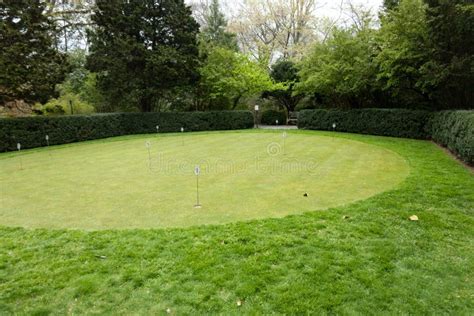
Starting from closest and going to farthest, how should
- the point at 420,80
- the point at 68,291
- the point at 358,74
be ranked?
the point at 68,291 → the point at 420,80 → the point at 358,74

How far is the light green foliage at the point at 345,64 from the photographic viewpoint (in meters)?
13.8

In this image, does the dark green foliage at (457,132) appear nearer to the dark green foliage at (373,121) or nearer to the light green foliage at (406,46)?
the dark green foliage at (373,121)

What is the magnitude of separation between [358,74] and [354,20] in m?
12.3

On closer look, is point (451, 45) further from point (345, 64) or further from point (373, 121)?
point (345, 64)

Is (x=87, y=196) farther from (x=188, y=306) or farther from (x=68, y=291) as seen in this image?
(x=188, y=306)

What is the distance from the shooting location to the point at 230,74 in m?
18.9

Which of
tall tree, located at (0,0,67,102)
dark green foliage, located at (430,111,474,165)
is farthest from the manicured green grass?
tall tree, located at (0,0,67,102)

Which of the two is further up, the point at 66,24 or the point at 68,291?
the point at 66,24

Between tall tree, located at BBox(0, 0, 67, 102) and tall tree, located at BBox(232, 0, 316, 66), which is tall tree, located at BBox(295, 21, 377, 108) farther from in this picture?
tall tree, located at BBox(0, 0, 67, 102)

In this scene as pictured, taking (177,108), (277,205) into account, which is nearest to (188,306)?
(277,205)

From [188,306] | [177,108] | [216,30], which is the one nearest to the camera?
[188,306]

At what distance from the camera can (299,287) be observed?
247 centimetres

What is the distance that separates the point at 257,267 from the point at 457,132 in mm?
7580

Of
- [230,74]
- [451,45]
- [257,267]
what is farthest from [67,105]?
[257,267]
